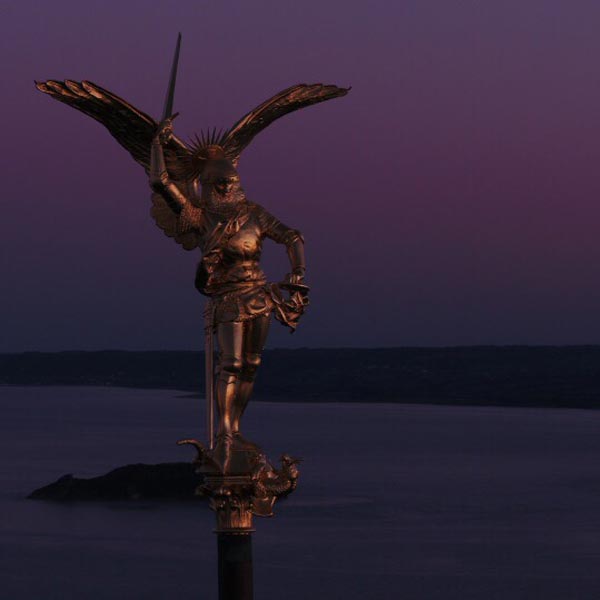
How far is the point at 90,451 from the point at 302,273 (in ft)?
469

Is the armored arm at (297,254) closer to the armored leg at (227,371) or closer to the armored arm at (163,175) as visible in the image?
the armored leg at (227,371)

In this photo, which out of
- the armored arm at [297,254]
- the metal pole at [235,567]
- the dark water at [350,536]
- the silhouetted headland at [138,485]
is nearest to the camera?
the metal pole at [235,567]

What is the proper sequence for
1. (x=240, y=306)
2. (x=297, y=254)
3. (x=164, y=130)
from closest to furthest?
(x=164, y=130) → (x=240, y=306) → (x=297, y=254)

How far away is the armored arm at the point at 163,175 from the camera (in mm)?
13477

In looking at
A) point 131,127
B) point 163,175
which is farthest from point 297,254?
point 131,127

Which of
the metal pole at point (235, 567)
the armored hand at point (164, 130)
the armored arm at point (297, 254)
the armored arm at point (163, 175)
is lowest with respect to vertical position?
the metal pole at point (235, 567)

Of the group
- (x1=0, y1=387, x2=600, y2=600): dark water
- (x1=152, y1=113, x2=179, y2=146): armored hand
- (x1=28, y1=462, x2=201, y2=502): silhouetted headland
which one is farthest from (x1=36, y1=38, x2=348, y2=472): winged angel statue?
(x1=28, y1=462, x2=201, y2=502): silhouetted headland

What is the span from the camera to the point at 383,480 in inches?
5064

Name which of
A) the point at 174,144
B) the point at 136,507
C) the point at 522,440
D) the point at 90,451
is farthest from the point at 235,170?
the point at 522,440

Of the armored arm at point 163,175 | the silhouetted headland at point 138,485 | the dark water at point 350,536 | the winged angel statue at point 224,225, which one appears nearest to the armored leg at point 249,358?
the winged angel statue at point 224,225

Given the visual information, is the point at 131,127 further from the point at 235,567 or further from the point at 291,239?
the point at 235,567

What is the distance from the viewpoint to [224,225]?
45.1 ft

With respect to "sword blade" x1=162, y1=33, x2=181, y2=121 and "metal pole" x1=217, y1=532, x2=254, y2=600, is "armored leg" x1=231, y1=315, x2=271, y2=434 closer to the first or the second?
"metal pole" x1=217, y1=532, x2=254, y2=600

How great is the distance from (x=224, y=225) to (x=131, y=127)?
3.29 ft
